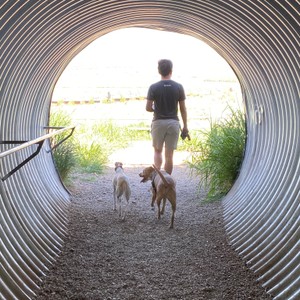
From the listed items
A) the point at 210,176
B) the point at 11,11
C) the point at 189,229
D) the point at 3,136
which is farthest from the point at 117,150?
the point at 11,11

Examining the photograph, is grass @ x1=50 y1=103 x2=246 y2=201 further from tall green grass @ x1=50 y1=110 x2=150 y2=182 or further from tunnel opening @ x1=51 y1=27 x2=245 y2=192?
tunnel opening @ x1=51 y1=27 x2=245 y2=192

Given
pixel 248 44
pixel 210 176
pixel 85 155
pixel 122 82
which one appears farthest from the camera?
pixel 122 82

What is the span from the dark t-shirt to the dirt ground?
1.55 m

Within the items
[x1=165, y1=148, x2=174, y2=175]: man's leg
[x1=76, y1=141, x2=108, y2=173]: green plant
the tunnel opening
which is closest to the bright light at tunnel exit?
the tunnel opening

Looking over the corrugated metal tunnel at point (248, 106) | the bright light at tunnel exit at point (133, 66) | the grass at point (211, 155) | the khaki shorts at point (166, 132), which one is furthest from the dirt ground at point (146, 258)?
the bright light at tunnel exit at point (133, 66)

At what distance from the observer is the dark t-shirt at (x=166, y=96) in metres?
9.71

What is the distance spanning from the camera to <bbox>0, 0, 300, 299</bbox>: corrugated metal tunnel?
5898mm

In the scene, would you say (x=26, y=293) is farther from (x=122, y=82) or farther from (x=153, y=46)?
(x=153, y=46)

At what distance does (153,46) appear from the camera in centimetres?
3181

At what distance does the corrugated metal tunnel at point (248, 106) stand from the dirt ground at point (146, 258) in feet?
0.64

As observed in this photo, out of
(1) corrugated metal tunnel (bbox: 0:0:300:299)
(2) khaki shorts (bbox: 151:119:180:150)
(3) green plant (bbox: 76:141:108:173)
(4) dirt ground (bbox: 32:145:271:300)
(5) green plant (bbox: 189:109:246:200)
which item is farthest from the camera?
(3) green plant (bbox: 76:141:108:173)

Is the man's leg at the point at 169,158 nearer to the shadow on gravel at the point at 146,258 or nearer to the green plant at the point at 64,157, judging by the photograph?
the shadow on gravel at the point at 146,258

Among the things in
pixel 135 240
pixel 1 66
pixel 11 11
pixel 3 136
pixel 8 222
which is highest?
pixel 11 11

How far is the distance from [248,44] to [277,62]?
40.2 inches
